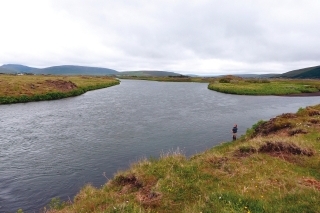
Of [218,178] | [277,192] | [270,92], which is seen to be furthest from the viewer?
[270,92]

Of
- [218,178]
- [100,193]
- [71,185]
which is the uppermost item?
[218,178]

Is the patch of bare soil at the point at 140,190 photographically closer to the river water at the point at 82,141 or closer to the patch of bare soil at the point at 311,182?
the river water at the point at 82,141

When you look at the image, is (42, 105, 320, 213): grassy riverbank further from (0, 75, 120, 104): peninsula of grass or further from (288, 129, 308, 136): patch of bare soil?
(0, 75, 120, 104): peninsula of grass

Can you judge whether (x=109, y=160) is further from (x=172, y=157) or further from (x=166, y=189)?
(x=166, y=189)

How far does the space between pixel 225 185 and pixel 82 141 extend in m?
20.6

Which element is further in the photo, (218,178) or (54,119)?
(54,119)

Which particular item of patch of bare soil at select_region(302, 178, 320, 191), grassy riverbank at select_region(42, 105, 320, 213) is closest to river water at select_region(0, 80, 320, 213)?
grassy riverbank at select_region(42, 105, 320, 213)

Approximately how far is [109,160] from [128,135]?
846 centimetres

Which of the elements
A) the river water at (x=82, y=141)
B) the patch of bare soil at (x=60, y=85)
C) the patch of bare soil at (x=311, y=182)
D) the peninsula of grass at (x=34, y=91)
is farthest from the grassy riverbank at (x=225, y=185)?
the patch of bare soil at (x=60, y=85)

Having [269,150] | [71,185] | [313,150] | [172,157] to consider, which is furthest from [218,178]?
[71,185]

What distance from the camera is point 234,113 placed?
47594mm

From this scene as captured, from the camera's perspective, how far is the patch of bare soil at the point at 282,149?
56.4 feet

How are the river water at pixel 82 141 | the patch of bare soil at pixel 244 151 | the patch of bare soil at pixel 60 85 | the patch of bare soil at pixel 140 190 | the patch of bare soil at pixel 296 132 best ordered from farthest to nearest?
the patch of bare soil at pixel 60 85 < the patch of bare soil at pixel 296 132 < the river water at pixel 82 141 < the patch of bare soil at pixel 244 151 < the patch of bare soil at pixel 140 190

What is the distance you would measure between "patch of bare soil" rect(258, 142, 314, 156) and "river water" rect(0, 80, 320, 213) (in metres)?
8.17
